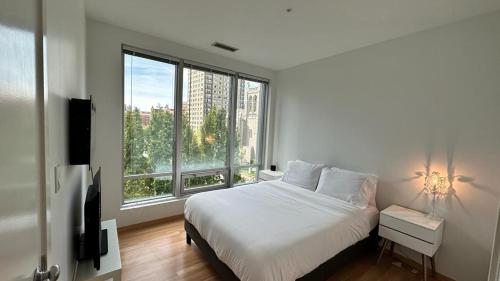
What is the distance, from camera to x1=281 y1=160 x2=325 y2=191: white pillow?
310 centimetres

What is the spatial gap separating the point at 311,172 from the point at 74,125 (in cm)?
281

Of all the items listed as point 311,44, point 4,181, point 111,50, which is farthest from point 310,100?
point 4,181

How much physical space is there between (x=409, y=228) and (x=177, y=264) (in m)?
2.38

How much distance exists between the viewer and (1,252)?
40cm

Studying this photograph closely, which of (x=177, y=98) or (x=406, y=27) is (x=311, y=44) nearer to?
(x=406, y=27)

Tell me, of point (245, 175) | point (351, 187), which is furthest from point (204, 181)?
point (351, 187)

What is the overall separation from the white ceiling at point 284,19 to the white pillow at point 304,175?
1.75m

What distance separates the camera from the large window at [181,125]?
9.59ft

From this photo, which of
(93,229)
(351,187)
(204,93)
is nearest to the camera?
(93,229)

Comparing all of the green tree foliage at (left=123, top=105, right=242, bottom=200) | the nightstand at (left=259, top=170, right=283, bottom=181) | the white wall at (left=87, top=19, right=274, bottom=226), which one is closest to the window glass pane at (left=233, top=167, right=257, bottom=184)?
the nightstand at (left=259, top=170, right=283, bottom=181)

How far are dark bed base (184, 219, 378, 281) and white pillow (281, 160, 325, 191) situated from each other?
36.3 inches

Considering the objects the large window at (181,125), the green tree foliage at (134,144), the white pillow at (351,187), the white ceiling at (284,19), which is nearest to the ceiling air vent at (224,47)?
the white ceiling at (284,19)

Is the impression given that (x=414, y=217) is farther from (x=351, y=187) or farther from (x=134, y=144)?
(x=134, y=144)

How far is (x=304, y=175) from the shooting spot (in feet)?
10.5
